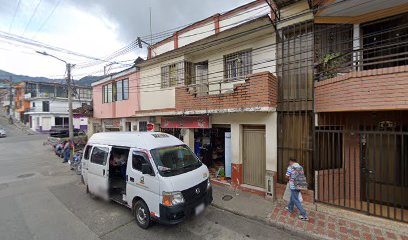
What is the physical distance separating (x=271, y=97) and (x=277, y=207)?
338cm

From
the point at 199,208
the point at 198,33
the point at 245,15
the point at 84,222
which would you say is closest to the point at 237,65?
the point at 245,15

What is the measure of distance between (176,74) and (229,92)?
3788 millimetres

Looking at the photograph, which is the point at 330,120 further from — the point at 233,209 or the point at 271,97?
the point at 233,209

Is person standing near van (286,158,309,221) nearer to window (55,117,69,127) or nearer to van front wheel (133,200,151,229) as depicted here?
van front wheel (133,200,151,229)

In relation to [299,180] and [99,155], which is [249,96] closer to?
[299,180]

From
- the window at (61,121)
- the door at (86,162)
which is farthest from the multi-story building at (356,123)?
the window at (61,121)

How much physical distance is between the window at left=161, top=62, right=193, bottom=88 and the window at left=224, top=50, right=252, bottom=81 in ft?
6.82

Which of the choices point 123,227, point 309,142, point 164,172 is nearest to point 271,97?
point 309,142

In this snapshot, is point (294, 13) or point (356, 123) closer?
point (356, 123)

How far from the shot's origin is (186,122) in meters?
9.04

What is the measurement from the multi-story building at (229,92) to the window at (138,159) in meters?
3.20

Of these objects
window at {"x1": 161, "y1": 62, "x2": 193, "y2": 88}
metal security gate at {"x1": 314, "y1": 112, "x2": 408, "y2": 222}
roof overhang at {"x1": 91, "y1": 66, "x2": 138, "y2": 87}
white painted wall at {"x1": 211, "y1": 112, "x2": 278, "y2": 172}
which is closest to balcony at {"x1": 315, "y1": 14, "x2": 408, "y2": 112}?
metal security gate at {"x1": 314, "y1": 112, "x2": 408, "y2": 222}

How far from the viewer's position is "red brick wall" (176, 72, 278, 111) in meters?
6.14

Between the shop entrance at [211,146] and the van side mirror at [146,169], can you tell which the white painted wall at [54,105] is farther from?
the van side mirror at [146,169]
